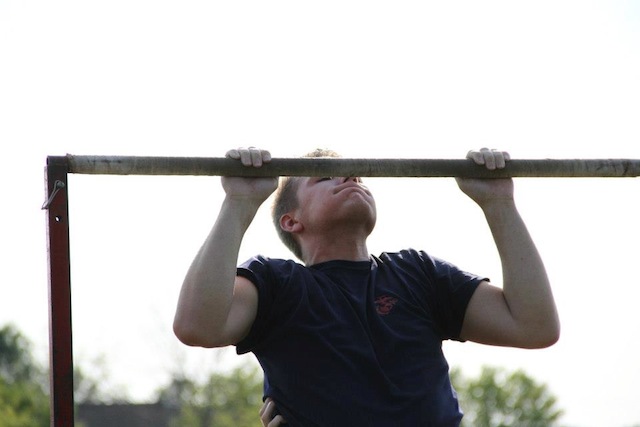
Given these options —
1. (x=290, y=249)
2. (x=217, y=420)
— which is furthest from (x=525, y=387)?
(x=290, y=249)

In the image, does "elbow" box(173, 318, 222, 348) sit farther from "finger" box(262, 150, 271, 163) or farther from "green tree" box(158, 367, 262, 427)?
"green tree" box(158, 367, 262, 427)

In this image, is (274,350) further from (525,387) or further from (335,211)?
(525,387)

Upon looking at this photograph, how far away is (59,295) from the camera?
4145mm

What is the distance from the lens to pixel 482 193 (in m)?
4.59

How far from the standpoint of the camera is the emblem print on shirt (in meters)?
4.37

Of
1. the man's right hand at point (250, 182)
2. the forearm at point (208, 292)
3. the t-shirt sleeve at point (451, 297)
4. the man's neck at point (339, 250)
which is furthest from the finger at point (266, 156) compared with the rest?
the t-shirt sleeve at point (451, 297)

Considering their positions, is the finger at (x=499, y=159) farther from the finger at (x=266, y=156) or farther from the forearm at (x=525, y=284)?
the finger at (x=266, y=156)

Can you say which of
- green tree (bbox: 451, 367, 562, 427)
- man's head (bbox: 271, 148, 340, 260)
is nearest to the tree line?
green tree (bbox: 451, 367, 562, 427)

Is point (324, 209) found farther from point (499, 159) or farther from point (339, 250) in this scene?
point (499, 159)

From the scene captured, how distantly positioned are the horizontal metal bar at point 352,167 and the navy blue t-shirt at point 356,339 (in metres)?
0.35

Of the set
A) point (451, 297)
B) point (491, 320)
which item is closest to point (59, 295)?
point (451, 297)

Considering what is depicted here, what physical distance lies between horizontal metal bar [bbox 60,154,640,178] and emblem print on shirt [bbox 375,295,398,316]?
0.46 meters

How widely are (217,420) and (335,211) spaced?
26.4m

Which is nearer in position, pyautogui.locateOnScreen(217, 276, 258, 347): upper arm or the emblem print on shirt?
pyautogui.locateOnScreen(217, 276, 258, 347): upper arm
